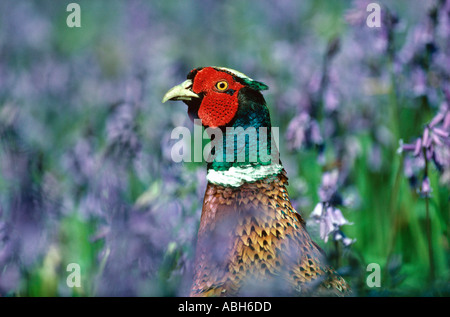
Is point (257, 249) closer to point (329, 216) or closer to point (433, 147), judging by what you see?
point (329, 216)

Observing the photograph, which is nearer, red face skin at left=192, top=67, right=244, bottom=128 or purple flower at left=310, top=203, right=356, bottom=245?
red face skin at left=192, top=67, right=244, bottom=128

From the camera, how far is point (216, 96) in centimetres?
235

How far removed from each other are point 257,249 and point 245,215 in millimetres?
149

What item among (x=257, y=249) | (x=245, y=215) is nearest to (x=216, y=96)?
(x=245, y=215)

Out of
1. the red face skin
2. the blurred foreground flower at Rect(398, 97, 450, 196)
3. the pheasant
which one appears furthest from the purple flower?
the red face skin

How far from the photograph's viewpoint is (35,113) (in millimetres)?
4680

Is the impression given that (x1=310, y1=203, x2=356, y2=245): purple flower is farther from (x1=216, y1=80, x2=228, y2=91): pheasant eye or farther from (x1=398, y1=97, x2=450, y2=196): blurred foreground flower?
(x1=216, y1=80, x2=228, y2=91): pheasant eye

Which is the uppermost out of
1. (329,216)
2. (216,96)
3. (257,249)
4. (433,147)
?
(216,96)

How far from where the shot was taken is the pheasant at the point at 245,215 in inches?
84.5

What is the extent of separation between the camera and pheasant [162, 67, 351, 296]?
215 cm

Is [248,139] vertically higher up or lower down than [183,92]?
lower down

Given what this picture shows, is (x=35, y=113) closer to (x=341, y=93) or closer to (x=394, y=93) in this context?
(x=341, y=93)

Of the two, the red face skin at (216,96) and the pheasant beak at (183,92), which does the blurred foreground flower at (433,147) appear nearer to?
the red face skin at (216,96)

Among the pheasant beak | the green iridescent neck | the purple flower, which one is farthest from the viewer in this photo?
the purple flower
